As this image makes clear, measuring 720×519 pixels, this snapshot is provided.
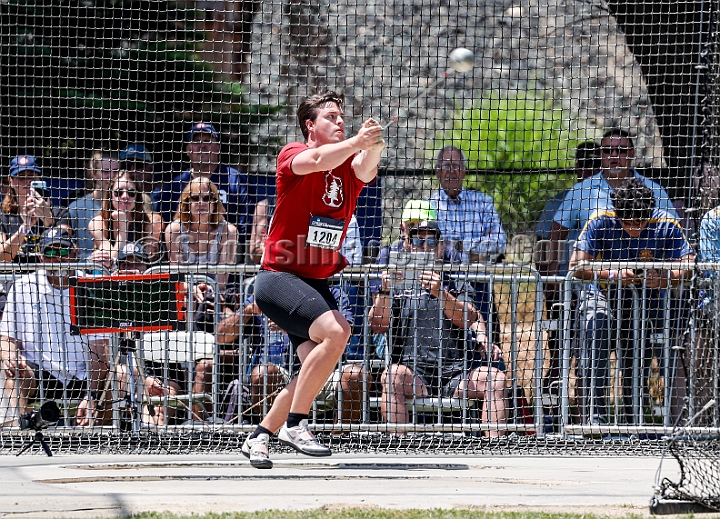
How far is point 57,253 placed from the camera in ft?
24.5

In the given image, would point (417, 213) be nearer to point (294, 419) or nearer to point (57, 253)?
point (294, 419)

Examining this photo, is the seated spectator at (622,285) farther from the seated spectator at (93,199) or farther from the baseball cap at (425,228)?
the seated spectator at (93,199)

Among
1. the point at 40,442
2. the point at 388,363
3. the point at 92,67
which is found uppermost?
the point at 92,67

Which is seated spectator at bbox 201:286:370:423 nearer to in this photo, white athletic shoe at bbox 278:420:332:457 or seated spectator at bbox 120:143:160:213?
seated spectator at bbox 120:143:160:213

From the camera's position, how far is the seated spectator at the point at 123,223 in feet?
24.6

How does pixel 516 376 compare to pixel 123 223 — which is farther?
pixel 123 223

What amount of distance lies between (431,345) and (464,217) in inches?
47.8

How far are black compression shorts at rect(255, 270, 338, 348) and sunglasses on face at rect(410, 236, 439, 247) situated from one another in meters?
2.03

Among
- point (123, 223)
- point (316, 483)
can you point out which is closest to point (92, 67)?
point (123, 223)

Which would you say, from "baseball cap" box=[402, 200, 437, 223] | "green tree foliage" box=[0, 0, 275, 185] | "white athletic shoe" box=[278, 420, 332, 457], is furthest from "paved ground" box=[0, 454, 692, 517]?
"green tree foliage" box=[0, 0, 275, 185]

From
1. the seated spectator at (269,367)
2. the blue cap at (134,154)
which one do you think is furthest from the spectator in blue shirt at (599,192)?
the blue cap at (134,154)

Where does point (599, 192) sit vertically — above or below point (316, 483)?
above

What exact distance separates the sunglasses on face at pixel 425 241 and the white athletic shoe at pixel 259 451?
→ 2.41 meters

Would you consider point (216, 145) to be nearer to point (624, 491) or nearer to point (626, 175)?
point (626, 175)
